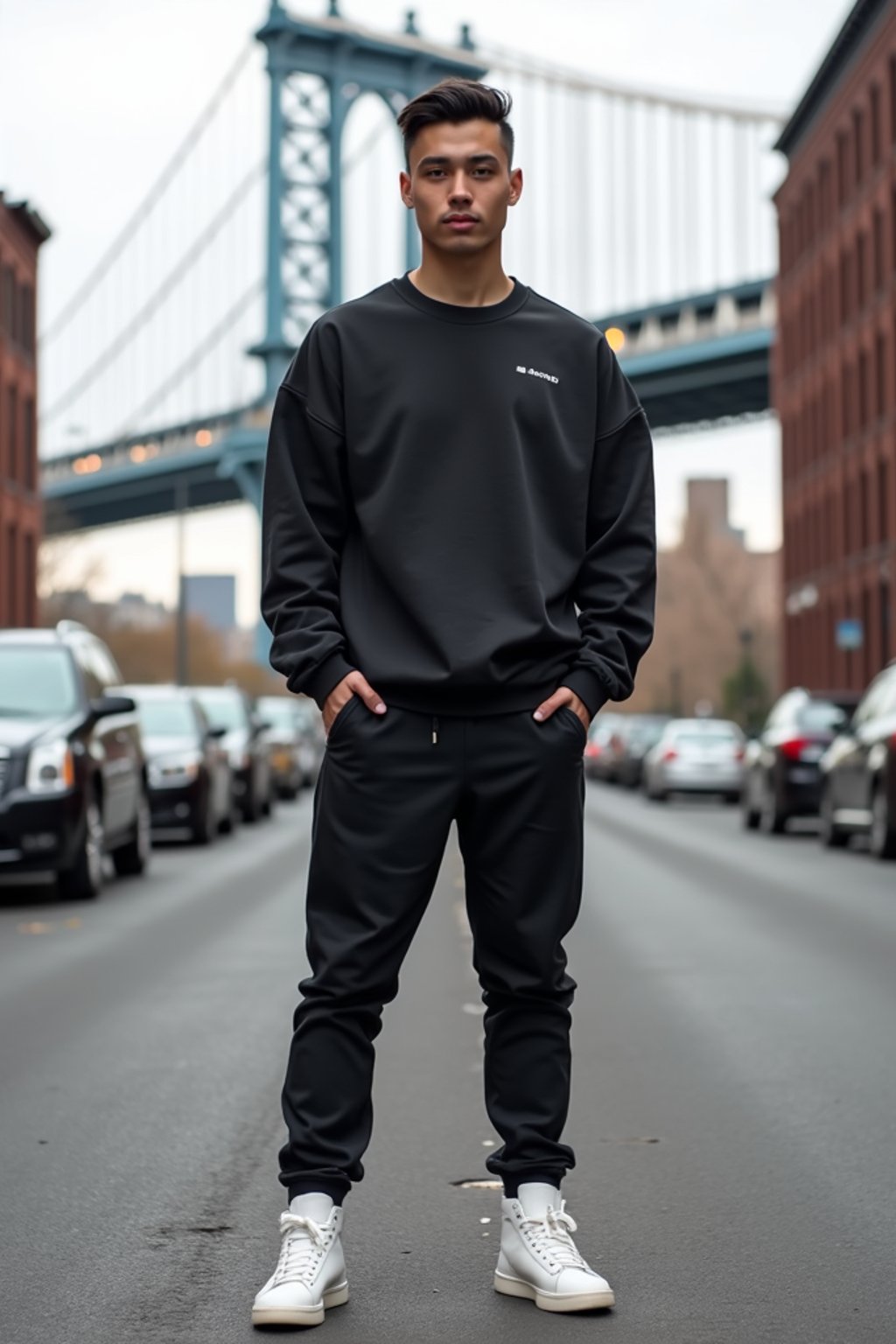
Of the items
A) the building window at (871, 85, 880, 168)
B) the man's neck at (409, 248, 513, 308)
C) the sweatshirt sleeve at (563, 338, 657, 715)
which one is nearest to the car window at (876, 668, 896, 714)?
the sweatshirt sleeve at (563, 338, 657, 715)

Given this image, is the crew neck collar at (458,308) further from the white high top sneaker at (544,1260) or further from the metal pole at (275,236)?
the metal pole at (275,236)

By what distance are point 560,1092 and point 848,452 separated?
183ft

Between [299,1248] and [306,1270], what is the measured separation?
1.9 inches

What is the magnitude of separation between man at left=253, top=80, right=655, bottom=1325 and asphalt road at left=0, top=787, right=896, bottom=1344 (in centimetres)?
25

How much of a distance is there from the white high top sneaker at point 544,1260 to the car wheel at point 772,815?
19.7 metres

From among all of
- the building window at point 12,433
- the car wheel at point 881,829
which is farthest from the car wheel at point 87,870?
the building window at point 12,433

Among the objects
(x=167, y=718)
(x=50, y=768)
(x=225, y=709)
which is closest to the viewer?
(x=50, y=768)

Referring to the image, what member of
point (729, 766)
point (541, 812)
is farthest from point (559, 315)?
point (729, 766)

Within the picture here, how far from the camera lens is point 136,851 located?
16734 mm

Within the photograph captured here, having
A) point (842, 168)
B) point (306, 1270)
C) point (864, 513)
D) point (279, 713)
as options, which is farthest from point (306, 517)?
point (842, 168)

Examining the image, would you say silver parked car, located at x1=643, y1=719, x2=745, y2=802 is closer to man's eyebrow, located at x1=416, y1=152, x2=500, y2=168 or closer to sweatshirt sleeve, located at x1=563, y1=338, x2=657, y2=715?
sweatshirt sleeve, located at x1=563, y1=338, x2=657, y2=715

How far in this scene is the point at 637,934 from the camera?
12.1 meters

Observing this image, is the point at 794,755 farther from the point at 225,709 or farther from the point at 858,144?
the point at 858,144

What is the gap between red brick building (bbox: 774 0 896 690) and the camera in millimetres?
53969
